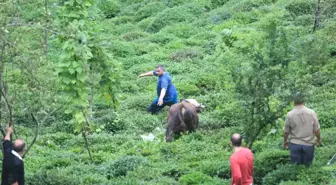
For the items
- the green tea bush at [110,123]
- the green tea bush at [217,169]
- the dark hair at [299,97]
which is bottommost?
the green tea bush at [110,123]

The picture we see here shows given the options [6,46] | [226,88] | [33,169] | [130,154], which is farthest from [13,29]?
[226,88]

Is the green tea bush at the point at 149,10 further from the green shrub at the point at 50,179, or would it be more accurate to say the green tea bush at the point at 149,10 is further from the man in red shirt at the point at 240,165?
the man in red shirt at the point at 240,165

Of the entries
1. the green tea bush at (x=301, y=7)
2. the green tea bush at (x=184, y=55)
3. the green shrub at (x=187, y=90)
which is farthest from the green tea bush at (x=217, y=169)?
the green tea bush at (x=301, y=7)

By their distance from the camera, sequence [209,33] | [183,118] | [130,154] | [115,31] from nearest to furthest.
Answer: [130,154] → [183,118] → [209,33] → [115,31]

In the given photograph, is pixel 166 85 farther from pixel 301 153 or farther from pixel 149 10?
pixel 149 10

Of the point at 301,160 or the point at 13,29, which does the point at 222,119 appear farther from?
the point at 13,29

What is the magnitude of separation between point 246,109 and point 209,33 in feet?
56.4

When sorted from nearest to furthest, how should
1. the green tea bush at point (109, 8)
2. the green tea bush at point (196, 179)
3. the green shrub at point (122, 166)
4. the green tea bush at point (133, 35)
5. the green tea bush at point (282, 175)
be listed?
1. the green tea bush at point (282, 175)
2. the green tea bush at point (196, 179)
3. the green shrub at point (122, 166)
4. the green tea bush at point (133, 35)
5. the green tea bush at point (109, 8)

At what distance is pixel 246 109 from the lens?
14.0 m

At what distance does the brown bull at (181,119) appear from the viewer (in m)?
17.9

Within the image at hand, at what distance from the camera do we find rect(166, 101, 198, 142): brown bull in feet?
58.7

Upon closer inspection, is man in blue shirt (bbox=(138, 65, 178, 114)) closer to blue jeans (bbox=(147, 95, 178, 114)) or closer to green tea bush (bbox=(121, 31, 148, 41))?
blue jeans (bbox=(147, 95, 178, 114))

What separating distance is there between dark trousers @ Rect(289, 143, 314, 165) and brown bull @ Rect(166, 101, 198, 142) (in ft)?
16.0

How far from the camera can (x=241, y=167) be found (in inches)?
457
